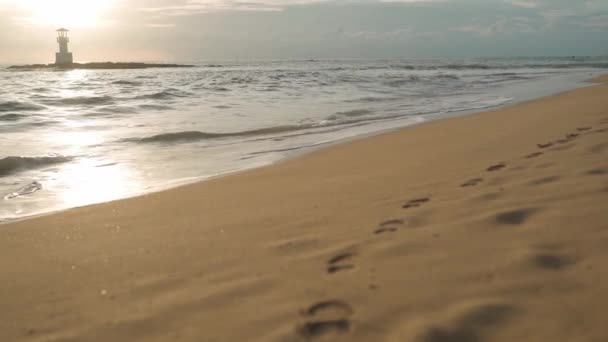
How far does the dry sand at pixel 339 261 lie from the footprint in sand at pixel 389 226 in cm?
1

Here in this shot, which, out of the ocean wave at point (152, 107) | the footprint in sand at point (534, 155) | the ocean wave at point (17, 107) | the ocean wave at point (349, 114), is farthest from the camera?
the ocean wave at point (152, 107)

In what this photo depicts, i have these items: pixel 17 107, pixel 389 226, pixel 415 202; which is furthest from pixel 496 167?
pixel 17 107

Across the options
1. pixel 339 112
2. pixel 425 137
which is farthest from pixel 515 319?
pixel 339 112

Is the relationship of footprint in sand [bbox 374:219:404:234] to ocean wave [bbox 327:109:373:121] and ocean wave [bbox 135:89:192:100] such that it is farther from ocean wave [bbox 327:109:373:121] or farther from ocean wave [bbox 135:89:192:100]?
ocean wave [bbox 135:89:192:100]

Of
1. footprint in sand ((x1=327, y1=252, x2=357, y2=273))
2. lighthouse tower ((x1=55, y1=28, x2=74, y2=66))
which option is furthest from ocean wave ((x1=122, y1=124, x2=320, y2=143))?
lighthouse tower ((x1=55, y1=28, x2=74, y2=66))

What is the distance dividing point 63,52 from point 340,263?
62.0m

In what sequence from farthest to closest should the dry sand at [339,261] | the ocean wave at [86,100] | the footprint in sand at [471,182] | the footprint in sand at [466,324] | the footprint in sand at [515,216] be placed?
1. the ocean wave at [86,100]
2. the footprint in sand at [471,182]
3. the footprint in sand at [515,216]
4. the dry sand at [339,261]
5. the footprint in sand at [466,324]

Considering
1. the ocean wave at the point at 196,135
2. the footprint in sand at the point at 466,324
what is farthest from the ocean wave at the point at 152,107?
the footprint in sand at the point at 466,324

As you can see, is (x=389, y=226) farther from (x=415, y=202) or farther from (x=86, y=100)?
(x=86, y=100)

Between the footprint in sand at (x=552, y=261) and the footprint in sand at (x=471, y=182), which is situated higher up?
the footprint in sand at (x=471, y=182)

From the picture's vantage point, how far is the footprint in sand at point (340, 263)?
2.35m

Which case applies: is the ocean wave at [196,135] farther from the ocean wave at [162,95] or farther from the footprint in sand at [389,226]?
the ocean wave at [162,95]

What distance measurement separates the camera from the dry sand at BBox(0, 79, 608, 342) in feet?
6.19

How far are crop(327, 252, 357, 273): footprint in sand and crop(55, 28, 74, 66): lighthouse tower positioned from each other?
60.7m
